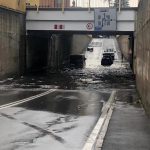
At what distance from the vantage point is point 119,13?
4616 cm

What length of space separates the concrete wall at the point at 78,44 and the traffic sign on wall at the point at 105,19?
49093 millimetres

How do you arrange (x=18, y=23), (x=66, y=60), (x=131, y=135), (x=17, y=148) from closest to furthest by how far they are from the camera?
(x=17, y=148) < (x=131, y=135) < (x=18, y=23) < (x=66, y=60)

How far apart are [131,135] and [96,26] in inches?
1325

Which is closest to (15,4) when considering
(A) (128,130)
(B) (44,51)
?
(B) (44,51)

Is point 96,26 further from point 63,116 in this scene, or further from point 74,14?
point 63,116

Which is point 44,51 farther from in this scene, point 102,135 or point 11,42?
point 102,135

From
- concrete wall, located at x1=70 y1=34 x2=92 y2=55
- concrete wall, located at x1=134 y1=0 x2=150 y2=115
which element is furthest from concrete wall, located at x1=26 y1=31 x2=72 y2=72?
concrete wall, located at x1=134 y1=0 x2=150 y2=115

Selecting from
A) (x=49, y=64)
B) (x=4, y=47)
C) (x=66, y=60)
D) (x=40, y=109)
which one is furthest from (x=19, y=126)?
(x=66, y=60)

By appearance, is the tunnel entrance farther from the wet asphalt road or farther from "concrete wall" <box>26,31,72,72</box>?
the wet asphalt road

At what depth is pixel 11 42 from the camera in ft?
140

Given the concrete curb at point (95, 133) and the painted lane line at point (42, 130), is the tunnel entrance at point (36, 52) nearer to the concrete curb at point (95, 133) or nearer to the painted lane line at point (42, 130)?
the concrete curb at point (95, 133)

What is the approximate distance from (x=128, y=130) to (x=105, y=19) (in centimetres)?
3300

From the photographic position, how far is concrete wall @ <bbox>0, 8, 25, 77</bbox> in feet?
131

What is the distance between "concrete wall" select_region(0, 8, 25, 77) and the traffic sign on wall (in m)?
6.97
